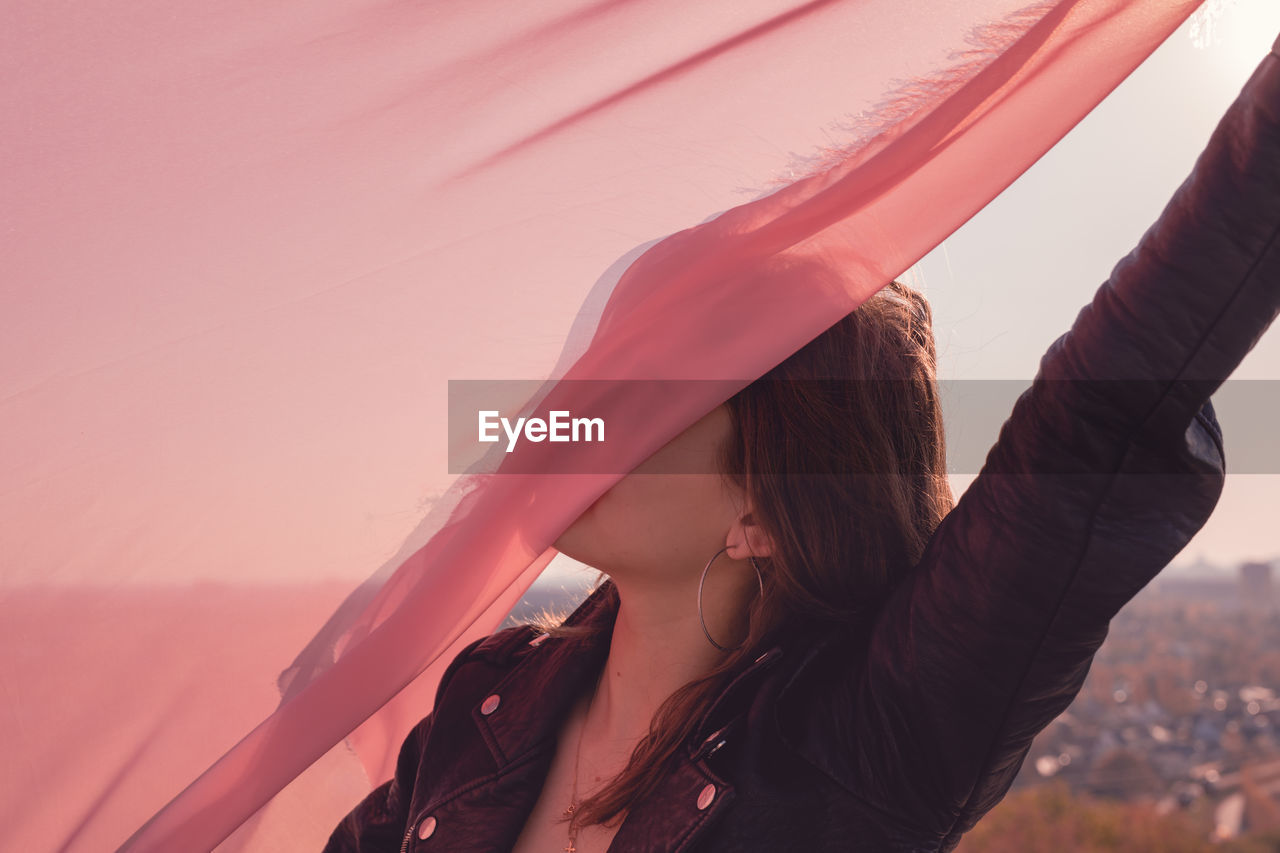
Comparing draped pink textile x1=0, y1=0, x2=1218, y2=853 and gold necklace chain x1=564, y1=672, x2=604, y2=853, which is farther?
gold necklace chain x1=564, y1=672, x2=604, y2=853

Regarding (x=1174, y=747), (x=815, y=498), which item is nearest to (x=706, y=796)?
(x=815, y=498)

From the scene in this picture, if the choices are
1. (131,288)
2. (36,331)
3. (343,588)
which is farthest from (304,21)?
(343,588)

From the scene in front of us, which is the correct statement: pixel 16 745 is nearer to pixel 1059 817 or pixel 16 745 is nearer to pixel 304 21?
pixel 304 21

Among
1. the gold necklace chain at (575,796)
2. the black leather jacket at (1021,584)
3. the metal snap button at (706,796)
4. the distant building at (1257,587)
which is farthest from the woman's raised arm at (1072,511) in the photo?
the distant building at (1257,587)

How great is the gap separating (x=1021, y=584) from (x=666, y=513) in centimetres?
43

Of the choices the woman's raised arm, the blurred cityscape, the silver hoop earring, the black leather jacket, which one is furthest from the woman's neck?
the blurred cityscape

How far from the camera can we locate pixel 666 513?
52.1 inches

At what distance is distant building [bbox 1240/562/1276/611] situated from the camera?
134 feet

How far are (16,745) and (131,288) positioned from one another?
539 mm

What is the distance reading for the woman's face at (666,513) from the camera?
4.30 ft

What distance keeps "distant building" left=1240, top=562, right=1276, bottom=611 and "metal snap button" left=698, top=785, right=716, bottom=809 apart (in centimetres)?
4576

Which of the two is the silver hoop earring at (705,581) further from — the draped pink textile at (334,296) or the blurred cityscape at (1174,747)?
the blurred cityscape at (1174,747)

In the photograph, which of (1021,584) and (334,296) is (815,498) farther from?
(334,296)

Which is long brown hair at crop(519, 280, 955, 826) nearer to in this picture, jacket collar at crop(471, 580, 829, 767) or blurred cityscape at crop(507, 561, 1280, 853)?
jacket collar at crop(471, 580, 829, 767)
